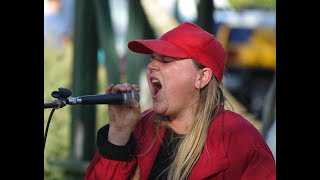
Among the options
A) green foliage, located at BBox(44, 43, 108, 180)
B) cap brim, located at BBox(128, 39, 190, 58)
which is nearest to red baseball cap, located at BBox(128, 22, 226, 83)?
cap brim, located at BBox(128, 39, 190, 58)

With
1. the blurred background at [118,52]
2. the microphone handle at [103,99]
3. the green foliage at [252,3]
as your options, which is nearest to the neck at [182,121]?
the microphone handle at [103,99]

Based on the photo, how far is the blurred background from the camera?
5.05 m

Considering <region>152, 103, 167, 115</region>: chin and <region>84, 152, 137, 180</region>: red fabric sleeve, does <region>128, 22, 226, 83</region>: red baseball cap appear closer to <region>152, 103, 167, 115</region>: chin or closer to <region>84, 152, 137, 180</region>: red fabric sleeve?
<region>152, 103, 167, 115</region>: chin

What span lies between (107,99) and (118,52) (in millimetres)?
2957

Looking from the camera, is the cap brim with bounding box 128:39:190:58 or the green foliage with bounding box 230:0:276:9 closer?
the cap brim with bounding box 128:39:190:58

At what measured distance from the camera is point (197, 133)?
245cm

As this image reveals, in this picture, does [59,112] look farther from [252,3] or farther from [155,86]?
[155,86]

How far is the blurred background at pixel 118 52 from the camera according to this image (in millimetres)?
5055

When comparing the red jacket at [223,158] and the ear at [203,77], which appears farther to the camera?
the ear at [203,77]

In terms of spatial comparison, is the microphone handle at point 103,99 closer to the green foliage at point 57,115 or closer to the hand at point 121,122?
the hand at point 121,122

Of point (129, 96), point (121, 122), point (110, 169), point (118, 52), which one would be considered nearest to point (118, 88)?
point (129, 96)

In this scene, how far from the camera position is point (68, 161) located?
5383mm
